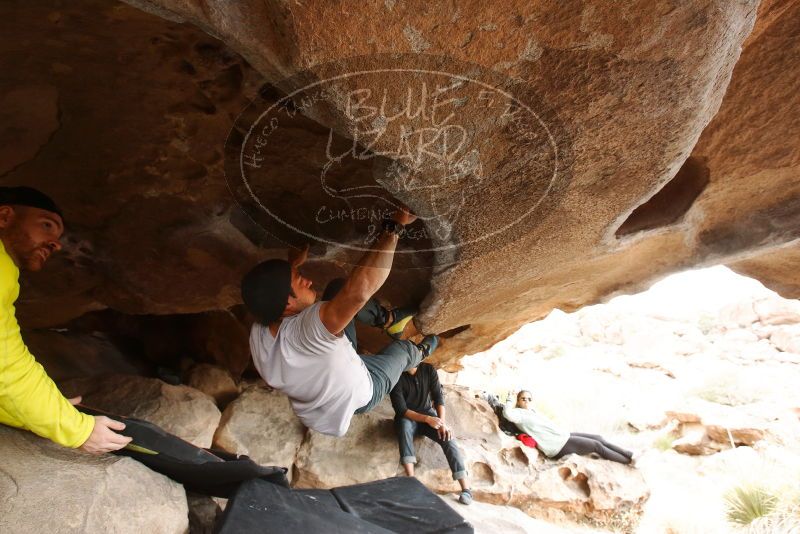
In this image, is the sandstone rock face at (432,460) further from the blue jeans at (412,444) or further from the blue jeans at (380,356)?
the blue jeans at (380,356)

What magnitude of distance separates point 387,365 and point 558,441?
10.9ft

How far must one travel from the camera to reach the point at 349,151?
2168mm

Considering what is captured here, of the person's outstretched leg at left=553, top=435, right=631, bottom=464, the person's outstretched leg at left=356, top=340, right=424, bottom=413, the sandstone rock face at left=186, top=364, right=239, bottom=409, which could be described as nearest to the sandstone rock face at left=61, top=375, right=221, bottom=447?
the sandstone rock face at left=186, top=364, right=239, bottom=409

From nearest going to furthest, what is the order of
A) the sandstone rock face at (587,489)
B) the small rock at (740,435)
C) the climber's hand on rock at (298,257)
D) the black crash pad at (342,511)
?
1. the black crash pad at (342,511)
2. the climber's hand on rock at (298,257)
3. the sandstone rock face at (587,489)
4. the small rock at (740,435)

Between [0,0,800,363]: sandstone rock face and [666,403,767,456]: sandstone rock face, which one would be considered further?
[666,403,767,456]: sandstone rock face

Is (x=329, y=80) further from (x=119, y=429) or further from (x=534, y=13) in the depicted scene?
(x=119, y=429)

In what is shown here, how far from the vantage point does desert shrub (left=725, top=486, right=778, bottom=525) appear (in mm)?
5324

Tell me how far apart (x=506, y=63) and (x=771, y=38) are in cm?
133

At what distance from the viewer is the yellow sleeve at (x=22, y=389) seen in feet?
5.03

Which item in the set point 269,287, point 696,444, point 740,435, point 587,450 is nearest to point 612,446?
point 587,450

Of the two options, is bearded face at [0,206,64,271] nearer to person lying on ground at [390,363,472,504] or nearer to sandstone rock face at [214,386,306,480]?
sandstone rock face at [214,386,306,480]

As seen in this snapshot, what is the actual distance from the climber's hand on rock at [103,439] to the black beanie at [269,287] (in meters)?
0.69

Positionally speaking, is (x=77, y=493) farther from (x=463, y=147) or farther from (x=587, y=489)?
(x=587, y=489)

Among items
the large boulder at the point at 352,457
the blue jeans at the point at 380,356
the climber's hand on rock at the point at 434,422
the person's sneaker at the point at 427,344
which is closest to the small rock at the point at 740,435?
the climber's hand on rock at the point at 434,422
